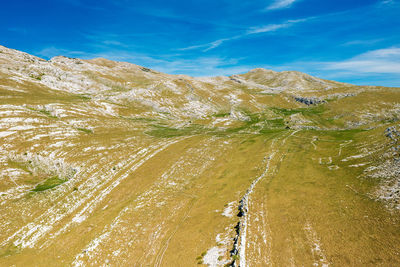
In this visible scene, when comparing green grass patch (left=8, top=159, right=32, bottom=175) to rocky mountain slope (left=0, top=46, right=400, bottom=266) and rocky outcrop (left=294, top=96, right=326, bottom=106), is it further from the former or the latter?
rocky outcrop (left=294, top=96, right=326, bottom=106)

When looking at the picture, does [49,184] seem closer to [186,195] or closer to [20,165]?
[20,165]

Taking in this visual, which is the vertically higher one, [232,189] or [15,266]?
[232,189]

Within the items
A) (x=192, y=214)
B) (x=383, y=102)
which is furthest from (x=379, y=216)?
(x=383, y=102)

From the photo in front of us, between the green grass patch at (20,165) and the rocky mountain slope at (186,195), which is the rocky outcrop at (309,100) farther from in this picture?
the green grass patch at (20,165)

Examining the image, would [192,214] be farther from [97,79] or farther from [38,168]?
[97,79]

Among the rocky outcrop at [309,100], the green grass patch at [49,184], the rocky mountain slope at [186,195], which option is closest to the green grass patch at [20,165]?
the rocky mountain slope at [186,195]

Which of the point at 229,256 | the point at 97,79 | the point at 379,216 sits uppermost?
the point at 97,79
